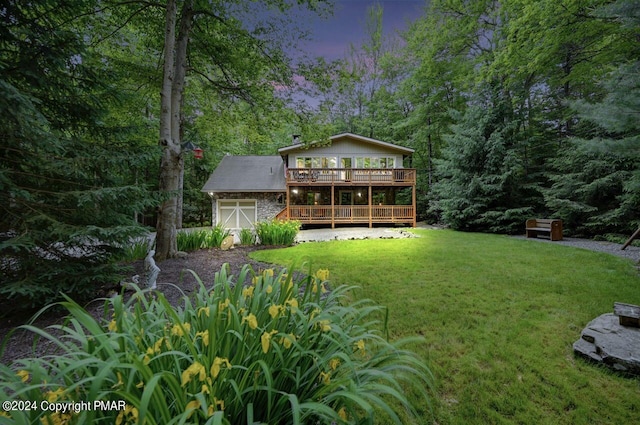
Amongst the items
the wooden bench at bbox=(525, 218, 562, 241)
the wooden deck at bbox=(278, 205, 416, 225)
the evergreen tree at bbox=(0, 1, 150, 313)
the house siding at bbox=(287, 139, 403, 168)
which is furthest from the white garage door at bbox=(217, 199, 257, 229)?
the wooden bench at bbox=(525, 218, 562, 241)

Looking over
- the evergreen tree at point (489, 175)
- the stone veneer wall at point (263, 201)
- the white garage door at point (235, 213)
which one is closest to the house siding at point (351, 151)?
the stone veneer wall at point (263, 201)

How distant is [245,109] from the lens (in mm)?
8578

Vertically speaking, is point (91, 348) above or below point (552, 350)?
above

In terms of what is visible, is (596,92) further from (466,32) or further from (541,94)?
(466,32)

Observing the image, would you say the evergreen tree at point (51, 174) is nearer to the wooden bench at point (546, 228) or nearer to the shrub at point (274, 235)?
the shrub at point (274, 235)

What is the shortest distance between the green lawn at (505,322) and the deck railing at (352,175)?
29.1 ft

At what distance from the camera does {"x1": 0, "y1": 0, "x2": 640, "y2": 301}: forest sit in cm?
288

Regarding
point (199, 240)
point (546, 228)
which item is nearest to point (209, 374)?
point (199, 240)

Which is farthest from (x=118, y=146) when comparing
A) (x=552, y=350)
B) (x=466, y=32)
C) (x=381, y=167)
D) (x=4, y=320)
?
(x=466, y=32)

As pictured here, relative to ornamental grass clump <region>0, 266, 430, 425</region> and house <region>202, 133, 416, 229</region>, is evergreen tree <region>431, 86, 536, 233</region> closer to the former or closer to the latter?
house <region>202, 133, 416, 229</region>

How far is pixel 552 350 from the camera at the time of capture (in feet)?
8.07

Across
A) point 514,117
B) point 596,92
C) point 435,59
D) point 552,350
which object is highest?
point 435,59

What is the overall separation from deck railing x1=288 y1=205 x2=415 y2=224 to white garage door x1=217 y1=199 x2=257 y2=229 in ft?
10.8

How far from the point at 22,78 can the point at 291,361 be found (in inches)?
174
